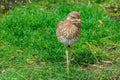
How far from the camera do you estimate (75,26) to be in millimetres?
7520

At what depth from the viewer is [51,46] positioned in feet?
27.5

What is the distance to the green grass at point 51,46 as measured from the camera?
294 inches

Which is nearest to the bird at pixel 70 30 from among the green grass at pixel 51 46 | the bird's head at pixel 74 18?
the bird's head at pixel 74 18

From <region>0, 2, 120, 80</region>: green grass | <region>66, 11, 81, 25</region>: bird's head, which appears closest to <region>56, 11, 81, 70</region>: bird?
<region>66, 11, 81, 25</region>: bird's head

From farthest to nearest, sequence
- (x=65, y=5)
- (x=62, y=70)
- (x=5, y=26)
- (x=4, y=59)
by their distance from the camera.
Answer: (x=65, y=5) < (x=5, y=26) < (x=4, y=59) < (x=62, y=70)

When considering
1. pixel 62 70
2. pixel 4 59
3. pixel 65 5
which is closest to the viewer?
pixel 62 70

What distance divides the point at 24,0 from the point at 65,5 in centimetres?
101

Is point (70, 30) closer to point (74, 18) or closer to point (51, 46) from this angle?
point (74, 18)

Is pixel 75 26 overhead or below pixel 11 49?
overhead

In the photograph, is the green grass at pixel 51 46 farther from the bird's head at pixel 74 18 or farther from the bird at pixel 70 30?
the bird's head at pixel 74 18

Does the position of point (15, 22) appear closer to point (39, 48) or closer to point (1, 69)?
point (39, 48)

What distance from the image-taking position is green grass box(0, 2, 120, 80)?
7.46m

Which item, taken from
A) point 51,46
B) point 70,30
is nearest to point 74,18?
point 70,30

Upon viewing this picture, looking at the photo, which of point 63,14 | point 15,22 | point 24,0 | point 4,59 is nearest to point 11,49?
point 4,59
